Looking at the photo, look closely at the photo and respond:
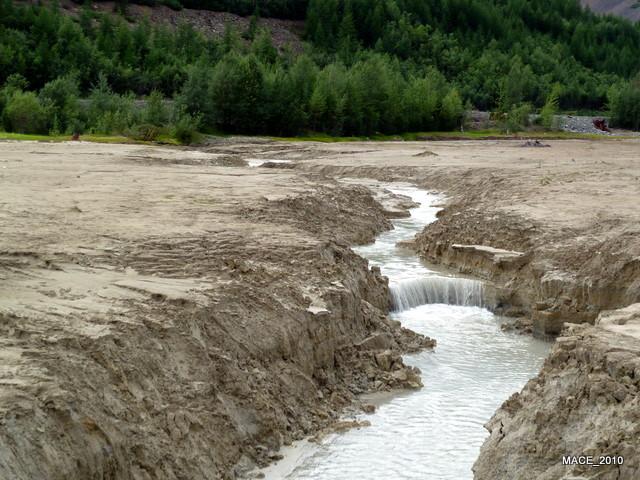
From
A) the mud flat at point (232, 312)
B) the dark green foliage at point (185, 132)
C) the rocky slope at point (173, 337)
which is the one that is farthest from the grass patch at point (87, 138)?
the rocky slope at point (173, 337)

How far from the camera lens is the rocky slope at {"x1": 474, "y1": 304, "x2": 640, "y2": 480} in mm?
8508

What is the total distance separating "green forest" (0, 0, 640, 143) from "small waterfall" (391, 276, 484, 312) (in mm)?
42965

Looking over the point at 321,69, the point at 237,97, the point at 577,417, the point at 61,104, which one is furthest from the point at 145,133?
the point at 321,69

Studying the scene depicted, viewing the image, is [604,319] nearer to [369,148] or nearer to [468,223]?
[468,223]

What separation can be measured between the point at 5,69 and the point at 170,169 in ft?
214

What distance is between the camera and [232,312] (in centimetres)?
1238

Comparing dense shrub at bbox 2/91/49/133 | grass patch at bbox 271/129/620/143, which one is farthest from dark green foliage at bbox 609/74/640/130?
dense shrub at bbox 2/91/49/133

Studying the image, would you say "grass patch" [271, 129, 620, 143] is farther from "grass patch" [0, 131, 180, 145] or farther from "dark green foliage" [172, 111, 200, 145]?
"grass patch" [0, 131, 180, 145]

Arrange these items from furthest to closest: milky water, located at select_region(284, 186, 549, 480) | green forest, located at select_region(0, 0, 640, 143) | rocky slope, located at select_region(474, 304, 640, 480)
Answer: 1. green forest, located at select_region(0, 0, 640, 143)
2. milky water, located at select_region(284, 186, 549, 480)
3. rocky slope, located at select_region(474, 304, 640, 480)

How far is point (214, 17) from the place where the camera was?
147 m

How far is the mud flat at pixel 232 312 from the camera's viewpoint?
9.02 meters

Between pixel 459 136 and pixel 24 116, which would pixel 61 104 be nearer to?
pixel 24 116

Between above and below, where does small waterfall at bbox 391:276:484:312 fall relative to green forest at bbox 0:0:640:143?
below

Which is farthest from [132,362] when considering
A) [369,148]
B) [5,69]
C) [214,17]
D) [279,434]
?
[214,17]
